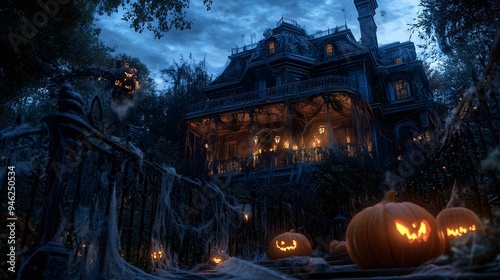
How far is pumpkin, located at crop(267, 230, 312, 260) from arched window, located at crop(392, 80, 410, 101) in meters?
20.4

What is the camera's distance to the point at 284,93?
62.1 feet

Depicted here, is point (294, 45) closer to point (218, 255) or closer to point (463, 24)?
point (463, 24)

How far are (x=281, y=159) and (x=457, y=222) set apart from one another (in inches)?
562

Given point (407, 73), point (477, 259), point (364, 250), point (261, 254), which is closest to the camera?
point (477, 259)

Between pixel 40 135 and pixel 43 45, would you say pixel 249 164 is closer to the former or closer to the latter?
pixel 43 45

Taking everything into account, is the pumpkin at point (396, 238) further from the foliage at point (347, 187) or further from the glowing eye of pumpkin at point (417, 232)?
the foliage at point (347, 187)

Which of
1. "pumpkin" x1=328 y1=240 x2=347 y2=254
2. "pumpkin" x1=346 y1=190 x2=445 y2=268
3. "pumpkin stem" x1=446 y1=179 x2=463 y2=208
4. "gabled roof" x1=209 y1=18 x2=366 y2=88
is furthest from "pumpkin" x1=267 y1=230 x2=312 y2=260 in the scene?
"gabled roof" x1=209 y1=18 x2=366 y2=88

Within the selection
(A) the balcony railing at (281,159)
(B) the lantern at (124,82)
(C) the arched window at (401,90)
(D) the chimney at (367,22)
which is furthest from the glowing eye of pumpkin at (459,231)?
(D) the chimney at (367,22)

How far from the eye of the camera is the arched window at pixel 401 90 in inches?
912

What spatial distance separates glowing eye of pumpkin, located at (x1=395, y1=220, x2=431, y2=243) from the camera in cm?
255

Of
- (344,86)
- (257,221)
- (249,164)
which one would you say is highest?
(344,86)

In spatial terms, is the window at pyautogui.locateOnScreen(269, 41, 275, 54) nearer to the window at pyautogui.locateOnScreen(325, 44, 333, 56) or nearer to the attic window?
the attic window

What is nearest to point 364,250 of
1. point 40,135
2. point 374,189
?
point 40,135

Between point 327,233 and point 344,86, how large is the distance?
9.27 metres
